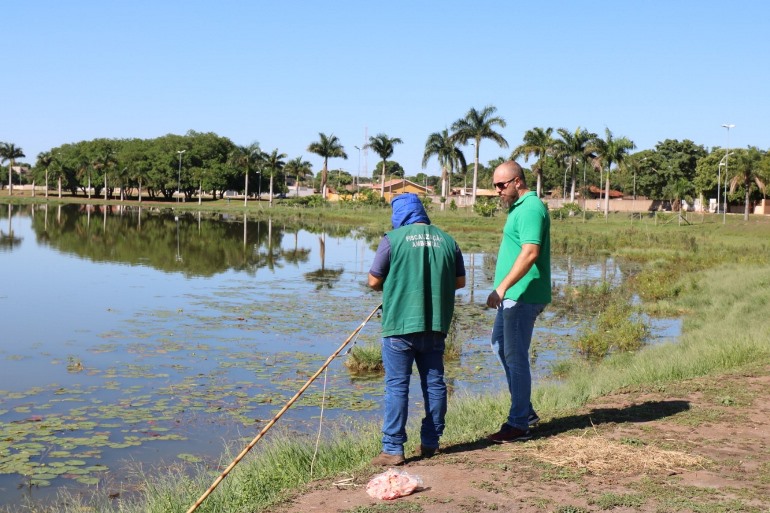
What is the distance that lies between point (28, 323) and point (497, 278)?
42.6 feet

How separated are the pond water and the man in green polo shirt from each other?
3.28 m

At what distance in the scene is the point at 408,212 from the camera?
239 inches

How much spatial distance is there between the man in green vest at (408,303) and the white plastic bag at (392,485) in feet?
2.09

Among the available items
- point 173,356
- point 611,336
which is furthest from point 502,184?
point 611,336

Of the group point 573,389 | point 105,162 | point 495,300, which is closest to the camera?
point 495,300

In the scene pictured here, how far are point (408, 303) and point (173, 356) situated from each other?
8422mm

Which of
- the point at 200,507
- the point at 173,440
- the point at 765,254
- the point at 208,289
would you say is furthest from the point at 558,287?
the point at 200,507

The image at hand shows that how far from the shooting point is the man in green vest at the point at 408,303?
5945 mm

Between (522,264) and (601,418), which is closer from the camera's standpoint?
(522,264)

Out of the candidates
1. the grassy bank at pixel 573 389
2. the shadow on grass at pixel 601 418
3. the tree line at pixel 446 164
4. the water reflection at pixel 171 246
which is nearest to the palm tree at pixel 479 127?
the tree line at pixel 446 164

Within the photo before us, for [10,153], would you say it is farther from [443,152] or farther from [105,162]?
[443,152]

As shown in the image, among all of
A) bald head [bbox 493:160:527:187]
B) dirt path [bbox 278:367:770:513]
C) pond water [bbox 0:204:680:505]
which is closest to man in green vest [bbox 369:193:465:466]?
dirt path [bbox 278:367:770:513]

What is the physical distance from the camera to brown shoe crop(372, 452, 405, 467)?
234 inches

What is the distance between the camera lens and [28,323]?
55.2 feet
